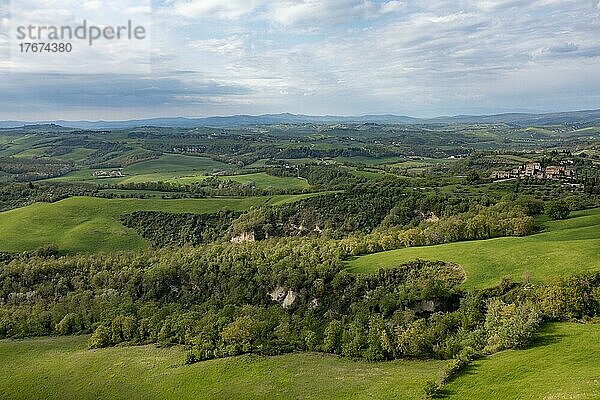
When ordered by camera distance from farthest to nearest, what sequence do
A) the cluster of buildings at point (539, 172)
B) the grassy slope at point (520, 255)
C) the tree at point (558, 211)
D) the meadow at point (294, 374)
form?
1. the cluster of buildings at point (539, 172)
2. the tree at point (558, 211)
3. the grassy slope at point (520, 255)
4. the meadow at point (294, 374)

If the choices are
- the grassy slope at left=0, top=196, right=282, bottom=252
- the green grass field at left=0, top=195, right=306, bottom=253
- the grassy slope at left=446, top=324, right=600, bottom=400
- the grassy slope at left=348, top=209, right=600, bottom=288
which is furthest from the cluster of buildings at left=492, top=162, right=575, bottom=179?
the grassy slope at left=446, top=324, right=600, bottom=400

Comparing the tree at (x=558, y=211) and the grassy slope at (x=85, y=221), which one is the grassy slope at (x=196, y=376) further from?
the tree at (x=558, y=211)

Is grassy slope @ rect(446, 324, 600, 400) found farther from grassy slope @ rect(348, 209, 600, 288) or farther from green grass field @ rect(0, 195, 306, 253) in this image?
green grass field @ rect(0, 195, 306, 253)

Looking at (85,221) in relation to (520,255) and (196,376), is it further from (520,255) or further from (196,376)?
(520,255)

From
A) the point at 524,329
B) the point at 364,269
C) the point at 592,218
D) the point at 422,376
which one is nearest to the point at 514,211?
the point at 592,218

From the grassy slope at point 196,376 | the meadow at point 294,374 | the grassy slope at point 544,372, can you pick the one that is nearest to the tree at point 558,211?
the meadow at point 294,374

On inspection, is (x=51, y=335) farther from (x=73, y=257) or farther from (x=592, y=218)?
(x=592, y=218)
